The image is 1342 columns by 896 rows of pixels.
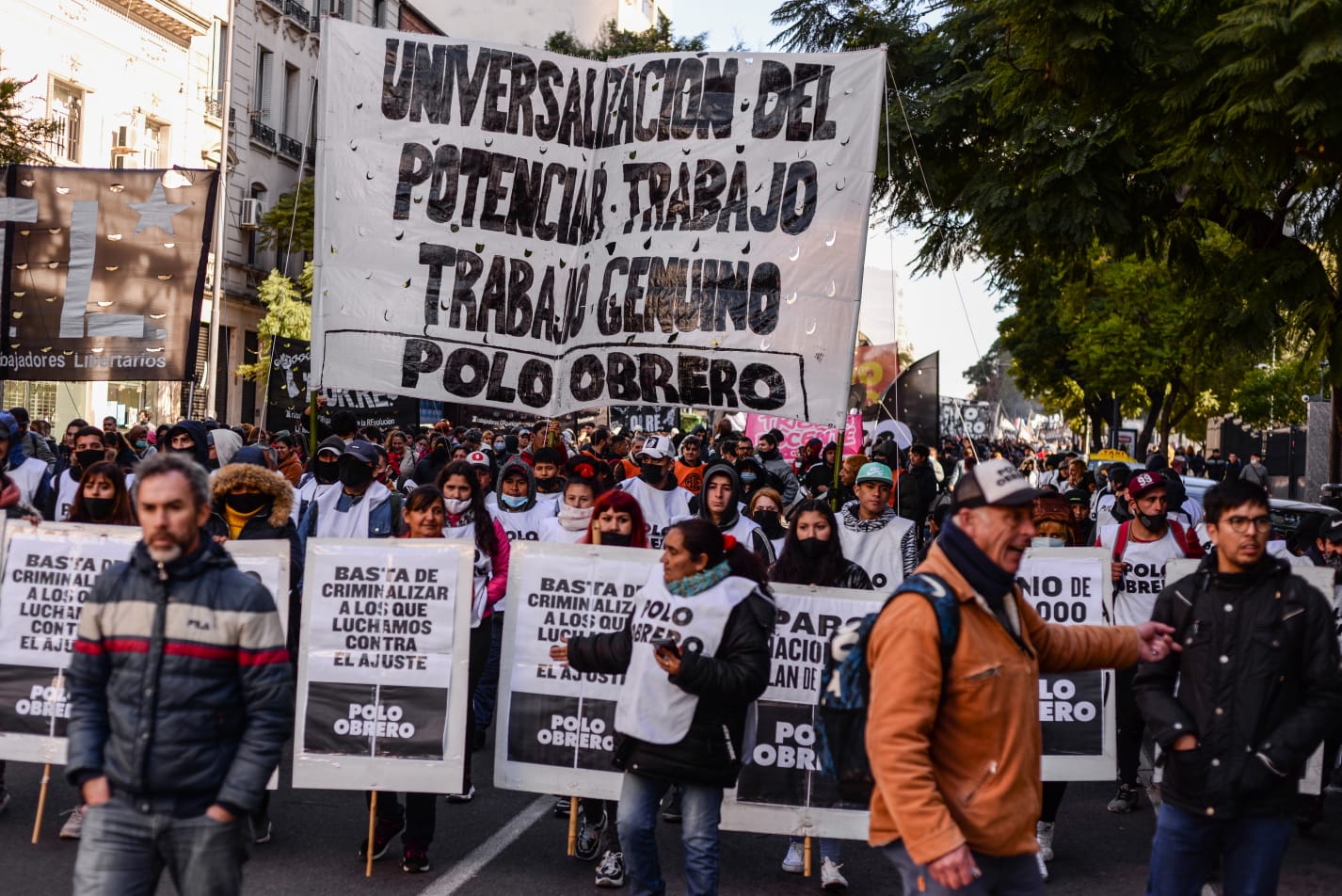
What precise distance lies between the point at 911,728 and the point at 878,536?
4874 mm

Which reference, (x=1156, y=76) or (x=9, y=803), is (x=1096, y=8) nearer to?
(x=1156, y=76)

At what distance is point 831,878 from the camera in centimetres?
659

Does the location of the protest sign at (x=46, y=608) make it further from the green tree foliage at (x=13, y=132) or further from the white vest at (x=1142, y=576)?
the green tree foliage at (x=13, y=132)

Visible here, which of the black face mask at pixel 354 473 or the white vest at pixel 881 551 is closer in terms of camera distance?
the black face mask at pixel 354 473

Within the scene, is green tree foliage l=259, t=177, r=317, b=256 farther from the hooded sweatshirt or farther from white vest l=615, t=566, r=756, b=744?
white vest l=615, t=566, r=756, b=744

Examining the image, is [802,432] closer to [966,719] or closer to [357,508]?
[357,508]

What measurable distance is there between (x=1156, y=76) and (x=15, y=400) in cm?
2229

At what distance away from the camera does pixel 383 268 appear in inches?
362

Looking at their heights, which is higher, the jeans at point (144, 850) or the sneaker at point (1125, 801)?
the jeans at point (144, 850)

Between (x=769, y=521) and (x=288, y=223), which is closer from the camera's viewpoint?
(x=769, y=521)

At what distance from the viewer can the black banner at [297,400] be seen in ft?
59.8

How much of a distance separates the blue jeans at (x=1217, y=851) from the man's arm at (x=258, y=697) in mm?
2702

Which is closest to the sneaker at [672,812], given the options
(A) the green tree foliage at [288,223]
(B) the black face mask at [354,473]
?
(B) the black face mask at [354,473]

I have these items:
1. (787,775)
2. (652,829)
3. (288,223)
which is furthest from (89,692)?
(288,223)
